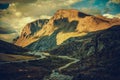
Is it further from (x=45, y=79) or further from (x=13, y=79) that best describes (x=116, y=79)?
(x=13, y=79)

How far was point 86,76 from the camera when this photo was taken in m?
200

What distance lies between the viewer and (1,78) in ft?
632

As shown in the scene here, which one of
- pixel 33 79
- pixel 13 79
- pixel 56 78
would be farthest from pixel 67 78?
pixel 13 79

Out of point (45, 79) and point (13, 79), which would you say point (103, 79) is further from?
point (13, 79)

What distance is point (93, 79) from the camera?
195 meters

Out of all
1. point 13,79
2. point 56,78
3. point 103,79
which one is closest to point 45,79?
point 56,78

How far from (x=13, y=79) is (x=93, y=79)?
54.7 meters

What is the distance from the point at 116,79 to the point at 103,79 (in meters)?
9.66

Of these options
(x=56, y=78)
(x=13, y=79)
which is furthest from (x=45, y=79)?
(x=13, y=79)

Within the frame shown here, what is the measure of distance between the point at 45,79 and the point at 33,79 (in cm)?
834

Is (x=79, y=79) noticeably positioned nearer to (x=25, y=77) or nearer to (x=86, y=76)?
(x=86, y=76)

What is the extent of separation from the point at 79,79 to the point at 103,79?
16.8 m

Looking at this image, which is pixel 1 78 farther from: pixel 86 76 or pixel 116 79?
pixel 116 79

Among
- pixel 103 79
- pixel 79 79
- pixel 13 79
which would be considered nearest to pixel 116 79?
pixel 103 79
